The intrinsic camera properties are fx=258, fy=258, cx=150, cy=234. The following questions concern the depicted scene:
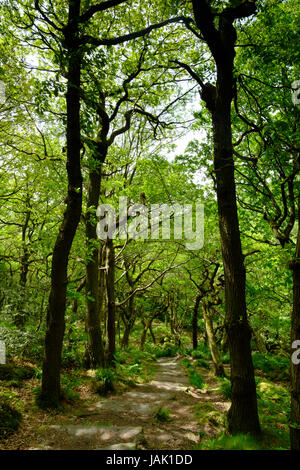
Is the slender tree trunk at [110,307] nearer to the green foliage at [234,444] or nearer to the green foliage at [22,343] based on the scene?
the green foliage at [22,343]

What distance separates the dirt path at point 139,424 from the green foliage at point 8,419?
1.76 ft

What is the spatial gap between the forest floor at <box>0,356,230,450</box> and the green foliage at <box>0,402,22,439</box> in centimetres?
11

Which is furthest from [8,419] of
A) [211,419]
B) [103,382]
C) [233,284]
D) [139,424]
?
[233,284]

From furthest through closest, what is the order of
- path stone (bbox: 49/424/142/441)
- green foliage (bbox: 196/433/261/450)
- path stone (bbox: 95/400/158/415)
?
path stone (bbox: 95/400/158/415)
path stone (bbox: 49/424/142/441)
green foliage (bbox: 196/433/261/450)

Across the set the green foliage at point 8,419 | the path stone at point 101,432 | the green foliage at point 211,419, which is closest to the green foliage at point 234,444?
the green foliage at point 211,419

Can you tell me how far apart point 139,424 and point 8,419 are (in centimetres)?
258

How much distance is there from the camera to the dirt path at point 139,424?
168 inches

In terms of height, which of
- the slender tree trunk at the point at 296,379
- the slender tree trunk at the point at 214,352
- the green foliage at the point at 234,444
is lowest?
the slender tree trunk at the point at 214,352

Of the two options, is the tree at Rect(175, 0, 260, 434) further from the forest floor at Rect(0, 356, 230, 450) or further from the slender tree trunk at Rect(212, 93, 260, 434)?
the forest floor at Rect(0, 356, 230, 450)

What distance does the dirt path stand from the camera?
4.26 meters

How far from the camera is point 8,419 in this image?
4340 mm

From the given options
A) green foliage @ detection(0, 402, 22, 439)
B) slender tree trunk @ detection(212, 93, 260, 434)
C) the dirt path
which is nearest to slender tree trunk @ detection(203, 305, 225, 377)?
the dirt path

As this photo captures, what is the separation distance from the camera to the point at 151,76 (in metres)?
8.91

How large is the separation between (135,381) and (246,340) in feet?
20.8
